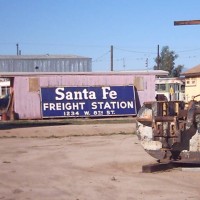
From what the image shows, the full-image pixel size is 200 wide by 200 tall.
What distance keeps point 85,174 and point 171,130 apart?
199 cm

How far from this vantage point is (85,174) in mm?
9531

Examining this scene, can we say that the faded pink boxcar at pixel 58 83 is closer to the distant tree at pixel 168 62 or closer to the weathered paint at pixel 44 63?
the weathered paint at pixel 44 63

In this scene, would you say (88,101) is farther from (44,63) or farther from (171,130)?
(44,63)

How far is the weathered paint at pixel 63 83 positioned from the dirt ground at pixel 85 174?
43.9 feet

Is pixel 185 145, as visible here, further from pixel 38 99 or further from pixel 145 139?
pixel 38 99

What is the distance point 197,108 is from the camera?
9.27 m

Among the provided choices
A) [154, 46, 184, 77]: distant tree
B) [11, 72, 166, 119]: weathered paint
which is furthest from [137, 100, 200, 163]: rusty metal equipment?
[154, 46, 184, 77]: distant tree

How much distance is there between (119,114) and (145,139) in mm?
20221

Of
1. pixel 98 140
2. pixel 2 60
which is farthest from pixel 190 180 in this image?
pixel 2 60

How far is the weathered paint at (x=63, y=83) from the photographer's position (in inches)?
1156

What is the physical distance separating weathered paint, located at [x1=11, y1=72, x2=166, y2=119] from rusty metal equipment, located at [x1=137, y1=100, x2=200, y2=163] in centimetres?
1995

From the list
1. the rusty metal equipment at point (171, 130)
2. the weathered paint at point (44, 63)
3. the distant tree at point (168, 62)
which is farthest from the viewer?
the distant tree at point (168, 62)

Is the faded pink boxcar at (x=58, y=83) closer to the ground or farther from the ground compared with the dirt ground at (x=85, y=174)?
farther from the ground

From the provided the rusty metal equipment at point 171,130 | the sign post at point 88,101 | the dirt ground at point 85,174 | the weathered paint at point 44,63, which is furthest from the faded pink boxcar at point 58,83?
the weathered paint at point 44,63
